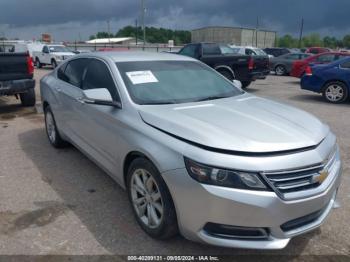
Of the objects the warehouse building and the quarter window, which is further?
the warehouse building

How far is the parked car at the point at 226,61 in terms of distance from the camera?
11656 millimetres

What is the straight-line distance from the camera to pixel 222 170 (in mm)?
2510

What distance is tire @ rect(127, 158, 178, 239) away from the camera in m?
2.80

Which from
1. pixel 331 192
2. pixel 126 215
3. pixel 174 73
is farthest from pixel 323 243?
pixel 174 73

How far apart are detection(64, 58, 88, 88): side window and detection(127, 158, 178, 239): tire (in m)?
1.94

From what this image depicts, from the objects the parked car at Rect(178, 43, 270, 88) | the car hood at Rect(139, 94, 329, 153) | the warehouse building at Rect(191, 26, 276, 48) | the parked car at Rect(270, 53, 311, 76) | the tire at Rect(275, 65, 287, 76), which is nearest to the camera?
the car hood at Rect(139, 94, 329, 153)

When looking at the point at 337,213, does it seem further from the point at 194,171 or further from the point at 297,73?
the point at 297,73

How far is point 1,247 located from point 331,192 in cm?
284

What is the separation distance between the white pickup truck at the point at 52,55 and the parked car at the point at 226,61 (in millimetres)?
12482

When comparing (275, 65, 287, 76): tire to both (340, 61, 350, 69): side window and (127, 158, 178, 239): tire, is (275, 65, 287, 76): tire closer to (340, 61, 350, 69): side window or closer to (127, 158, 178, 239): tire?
(340, 61, 350, 69): side window

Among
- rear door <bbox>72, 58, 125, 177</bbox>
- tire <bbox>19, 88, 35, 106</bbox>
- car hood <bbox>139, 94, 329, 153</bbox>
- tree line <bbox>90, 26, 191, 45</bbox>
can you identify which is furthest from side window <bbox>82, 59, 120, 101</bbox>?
tree line <bbox>90, 26, 191, 45</bbox>

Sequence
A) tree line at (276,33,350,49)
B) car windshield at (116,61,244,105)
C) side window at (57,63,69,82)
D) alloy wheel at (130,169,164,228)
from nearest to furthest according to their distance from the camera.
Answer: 1. alloy wheel at (130,169,164,228)
2. car windshield at (116,61,244,105)
3. side window at (57,63,69,82)
4. tree line at (276,33,350,49)

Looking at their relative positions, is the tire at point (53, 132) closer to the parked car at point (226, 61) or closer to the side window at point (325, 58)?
the parked car at point (226, 61)

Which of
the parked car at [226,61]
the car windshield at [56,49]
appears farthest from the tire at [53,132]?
the car windshield at [56,49]
